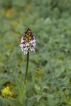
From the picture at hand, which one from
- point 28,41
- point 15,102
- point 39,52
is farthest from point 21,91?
point 39,52

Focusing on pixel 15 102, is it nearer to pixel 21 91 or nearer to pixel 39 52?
pixel 21 91

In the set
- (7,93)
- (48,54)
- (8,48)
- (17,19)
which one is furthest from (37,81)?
(17,19)

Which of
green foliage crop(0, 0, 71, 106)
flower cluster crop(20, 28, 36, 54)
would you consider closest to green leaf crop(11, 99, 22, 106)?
green foliage crop(0, 0, 71, 106)

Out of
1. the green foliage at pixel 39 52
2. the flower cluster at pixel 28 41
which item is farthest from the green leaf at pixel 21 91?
the flower cluster at pixel 28 41

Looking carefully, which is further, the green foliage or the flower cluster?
the green foliage

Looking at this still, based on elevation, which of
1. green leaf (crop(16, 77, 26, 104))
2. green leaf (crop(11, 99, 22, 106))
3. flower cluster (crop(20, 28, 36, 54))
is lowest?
green leaf (crop(11, 99, 22, 106))

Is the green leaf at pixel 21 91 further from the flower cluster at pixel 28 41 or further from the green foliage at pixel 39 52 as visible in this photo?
the flower cluster at pixel 28 41

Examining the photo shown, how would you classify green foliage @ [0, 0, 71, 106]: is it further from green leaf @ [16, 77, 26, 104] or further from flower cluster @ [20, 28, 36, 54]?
flower cluster @ [20, 28, 36, 54]

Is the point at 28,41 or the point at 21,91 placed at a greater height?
the point at 28,41
